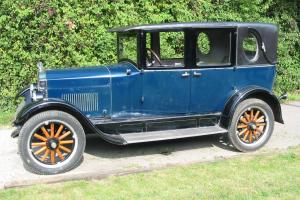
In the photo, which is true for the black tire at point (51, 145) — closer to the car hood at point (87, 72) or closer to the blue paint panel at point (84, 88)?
the blue paint panel at point (84, 88)

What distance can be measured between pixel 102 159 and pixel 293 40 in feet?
21.9

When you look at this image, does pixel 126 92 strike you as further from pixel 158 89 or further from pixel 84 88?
pixel 84 88

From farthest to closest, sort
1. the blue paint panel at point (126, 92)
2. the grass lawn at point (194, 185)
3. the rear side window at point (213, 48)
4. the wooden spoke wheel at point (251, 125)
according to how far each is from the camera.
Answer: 1. the wooden spoke wheel at point (251, 125)
2. the rear side window at point (213, 48)
3. the blue paint panel at point (126, 92)
4. the grass lawn at point (194, 185)

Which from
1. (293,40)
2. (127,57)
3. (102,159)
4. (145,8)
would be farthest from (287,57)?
(102,159)

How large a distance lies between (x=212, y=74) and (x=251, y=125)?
95 centimetres

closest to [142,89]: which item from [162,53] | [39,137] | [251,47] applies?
[162,53]

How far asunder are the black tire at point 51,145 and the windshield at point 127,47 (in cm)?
132

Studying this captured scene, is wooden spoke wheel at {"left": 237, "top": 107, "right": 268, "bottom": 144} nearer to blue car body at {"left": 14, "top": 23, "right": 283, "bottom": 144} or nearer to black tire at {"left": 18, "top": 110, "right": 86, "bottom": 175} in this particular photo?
blue car body at {"left": 14, "top": 23, "right": 283, "bottom": 144}

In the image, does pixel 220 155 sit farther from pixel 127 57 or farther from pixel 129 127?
pixel 127 57

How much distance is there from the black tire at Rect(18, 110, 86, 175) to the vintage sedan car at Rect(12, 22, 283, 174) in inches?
0.5

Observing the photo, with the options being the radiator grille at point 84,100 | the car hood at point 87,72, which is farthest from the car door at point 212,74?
the radiator grille at point 84,100

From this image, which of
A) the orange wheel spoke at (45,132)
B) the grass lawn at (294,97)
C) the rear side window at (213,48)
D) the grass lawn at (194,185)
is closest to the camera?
the grass lawn at (194,185)

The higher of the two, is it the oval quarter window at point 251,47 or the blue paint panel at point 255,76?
the oval quarter window at point 251,47

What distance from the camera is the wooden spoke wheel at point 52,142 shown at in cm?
552
